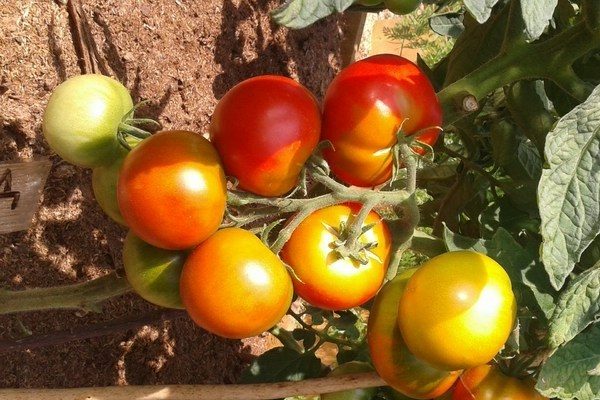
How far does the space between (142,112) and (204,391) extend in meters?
A: 0.72

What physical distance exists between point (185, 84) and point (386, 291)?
0.93 meters

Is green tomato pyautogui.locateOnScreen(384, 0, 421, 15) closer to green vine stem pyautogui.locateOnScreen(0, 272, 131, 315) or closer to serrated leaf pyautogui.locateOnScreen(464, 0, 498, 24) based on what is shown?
serrated leaf pyautogui.locateOnScreen(464, 0, 498, 24)

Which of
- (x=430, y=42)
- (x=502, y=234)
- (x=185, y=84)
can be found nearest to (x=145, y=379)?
(x=185, y=84)

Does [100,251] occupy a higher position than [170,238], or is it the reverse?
[170,238]

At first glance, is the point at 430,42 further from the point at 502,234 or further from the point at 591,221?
the point at 591,221

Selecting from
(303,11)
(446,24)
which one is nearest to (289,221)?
(303,11)

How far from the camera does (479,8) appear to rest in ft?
2.36

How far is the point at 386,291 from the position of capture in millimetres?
992

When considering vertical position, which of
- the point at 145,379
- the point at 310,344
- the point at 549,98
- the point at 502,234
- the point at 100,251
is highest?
the point at 549,98

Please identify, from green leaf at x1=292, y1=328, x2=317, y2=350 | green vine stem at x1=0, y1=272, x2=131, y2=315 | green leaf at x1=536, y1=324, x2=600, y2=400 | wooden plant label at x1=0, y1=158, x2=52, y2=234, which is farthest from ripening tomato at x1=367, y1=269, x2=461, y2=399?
wooden plant label at x1=0, y1=158, x2=52, y2=234

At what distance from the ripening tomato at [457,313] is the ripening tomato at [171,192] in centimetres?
28

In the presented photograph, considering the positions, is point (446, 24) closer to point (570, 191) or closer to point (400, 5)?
point (400, 5)

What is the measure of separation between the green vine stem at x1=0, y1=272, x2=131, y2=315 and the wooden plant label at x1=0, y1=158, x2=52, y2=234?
190 mm

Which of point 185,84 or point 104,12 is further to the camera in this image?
point 185,84
